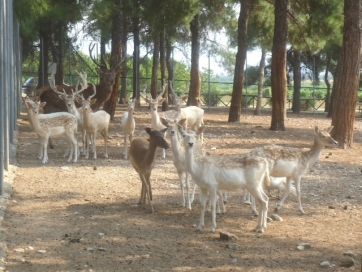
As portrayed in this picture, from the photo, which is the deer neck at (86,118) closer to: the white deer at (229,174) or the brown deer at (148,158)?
the brown deer at (148,158)

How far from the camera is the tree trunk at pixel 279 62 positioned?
58.3ft

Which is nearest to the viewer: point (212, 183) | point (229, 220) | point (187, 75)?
point (212, 183)

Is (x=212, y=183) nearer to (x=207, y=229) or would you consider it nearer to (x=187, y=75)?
(x=207, y=229)

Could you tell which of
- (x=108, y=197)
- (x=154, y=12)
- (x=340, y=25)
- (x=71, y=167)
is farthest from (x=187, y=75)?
(x=108, y=197)

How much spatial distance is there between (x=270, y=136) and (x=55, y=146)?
575cm

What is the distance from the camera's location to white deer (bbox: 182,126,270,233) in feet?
23.6

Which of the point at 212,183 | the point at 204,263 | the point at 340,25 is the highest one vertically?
the point at 340,25

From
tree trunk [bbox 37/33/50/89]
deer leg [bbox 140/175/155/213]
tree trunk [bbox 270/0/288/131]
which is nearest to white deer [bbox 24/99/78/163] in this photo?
deer leg [bbox 140/175/155/213]

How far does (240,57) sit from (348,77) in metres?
6.20

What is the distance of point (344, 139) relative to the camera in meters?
14.8

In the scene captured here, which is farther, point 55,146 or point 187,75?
point 187,75

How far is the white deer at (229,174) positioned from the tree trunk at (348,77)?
792cm

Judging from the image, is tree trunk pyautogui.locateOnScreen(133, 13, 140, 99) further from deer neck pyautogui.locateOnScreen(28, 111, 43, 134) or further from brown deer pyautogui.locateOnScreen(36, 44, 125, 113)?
deer neck pyautogui.locateOnScreen(28, 111, 43, 134)

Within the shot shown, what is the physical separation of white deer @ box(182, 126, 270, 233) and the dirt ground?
1.09ft
